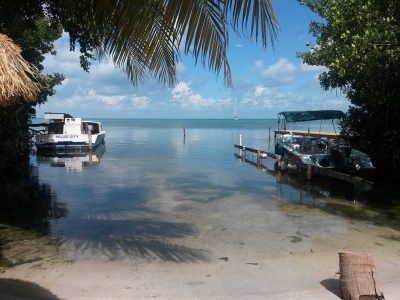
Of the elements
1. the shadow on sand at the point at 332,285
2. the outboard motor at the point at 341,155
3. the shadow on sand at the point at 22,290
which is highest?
the outboard motor at the point at 341,155

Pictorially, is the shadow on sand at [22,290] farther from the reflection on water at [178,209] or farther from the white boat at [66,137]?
the white boat at [66,137]

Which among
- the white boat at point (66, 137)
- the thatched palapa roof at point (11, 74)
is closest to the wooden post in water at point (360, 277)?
the thatched palapa roof at point (11, 74)

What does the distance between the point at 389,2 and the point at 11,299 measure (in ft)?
33.4

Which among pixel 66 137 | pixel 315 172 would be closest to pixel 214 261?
pixel 315 172

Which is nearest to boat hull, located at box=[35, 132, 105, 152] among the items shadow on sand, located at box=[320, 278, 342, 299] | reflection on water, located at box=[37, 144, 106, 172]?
reflection on water, located at box=[37, 144, 106, 172]

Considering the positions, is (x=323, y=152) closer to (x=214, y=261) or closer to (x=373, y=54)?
(x=373, y=54)

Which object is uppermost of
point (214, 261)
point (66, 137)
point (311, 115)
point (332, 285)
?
point (311, 115)

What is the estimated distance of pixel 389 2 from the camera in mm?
10680

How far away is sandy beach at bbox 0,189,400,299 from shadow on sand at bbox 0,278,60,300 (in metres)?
0.02

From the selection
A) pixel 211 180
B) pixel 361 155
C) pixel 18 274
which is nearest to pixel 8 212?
pixel 18 274

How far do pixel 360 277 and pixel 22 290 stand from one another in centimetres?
515

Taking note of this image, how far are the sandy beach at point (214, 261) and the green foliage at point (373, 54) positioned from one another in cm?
428

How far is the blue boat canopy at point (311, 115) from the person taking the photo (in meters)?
22.7

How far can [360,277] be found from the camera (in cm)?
628
